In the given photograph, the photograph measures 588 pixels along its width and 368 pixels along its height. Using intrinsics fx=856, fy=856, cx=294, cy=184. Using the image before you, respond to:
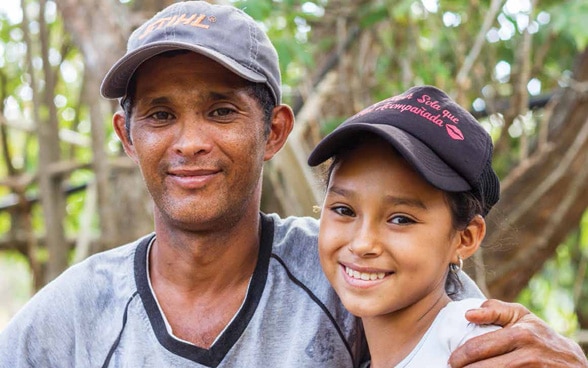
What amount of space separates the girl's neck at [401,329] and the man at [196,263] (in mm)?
138

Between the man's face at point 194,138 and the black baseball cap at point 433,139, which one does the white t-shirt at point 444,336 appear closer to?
the black baseball cap at point 433,139

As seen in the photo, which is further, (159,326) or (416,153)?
(159,326)

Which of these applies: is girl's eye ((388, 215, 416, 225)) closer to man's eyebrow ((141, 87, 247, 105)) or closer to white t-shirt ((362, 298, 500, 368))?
white t-shirt ((362, 298, 500, 368))

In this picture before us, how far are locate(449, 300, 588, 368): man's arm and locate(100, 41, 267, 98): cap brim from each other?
769 millimetres

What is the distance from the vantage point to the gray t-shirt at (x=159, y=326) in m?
2.03

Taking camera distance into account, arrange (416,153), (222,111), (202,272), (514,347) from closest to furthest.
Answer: (514,347) → (416,153) → (222,111) → (202,272)

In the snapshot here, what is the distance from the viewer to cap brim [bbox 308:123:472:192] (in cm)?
180

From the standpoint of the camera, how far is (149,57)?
205cm

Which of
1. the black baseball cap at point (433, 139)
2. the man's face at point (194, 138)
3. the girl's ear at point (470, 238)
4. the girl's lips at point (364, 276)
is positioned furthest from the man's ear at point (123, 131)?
the girl's ear at point (470, 238)

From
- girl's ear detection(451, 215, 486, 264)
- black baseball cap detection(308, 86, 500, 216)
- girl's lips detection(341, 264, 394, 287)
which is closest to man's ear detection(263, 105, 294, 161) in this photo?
black baseball cap detection(308, 86, 500, 216)

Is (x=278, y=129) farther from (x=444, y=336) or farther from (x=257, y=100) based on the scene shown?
(x=444, y=336)

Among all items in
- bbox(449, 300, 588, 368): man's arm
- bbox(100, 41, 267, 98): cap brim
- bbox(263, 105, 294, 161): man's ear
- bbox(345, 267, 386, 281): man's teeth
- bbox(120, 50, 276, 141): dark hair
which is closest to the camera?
bbox(449, 300, 588, 368): man's arm

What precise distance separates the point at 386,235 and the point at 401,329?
0.25 m

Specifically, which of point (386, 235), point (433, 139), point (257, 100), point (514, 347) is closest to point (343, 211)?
point (386, 235)
